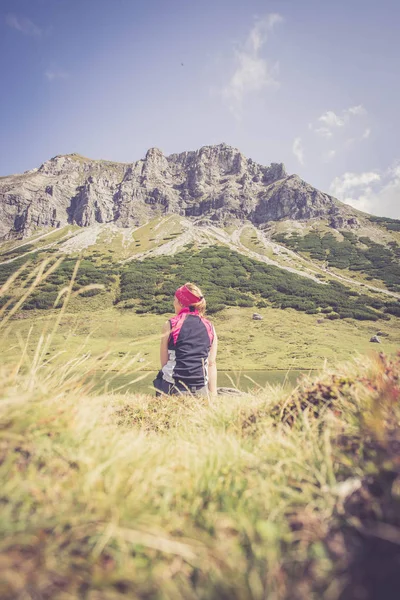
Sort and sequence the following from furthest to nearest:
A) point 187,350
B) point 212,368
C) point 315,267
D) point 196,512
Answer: point 315,267 < point 212,368 < point 187,350 < point 196,512

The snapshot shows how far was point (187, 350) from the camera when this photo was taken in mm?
5180

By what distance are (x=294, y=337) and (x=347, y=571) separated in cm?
3661

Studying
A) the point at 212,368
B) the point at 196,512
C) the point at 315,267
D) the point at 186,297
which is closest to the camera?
the point at 196,512

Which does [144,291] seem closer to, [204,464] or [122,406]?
[122,406]

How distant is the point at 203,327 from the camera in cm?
528

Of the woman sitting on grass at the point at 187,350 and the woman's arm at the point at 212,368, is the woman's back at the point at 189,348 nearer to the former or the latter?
the woman sitting on grass at the point at 187,350

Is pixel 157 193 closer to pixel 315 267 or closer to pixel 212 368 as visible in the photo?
pixel 315 267

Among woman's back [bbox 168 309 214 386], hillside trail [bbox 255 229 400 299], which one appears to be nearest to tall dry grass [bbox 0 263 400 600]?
woman's back [bbox 168 309 214 386]

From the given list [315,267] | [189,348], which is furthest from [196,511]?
[315,267]

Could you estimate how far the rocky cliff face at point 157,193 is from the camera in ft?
452

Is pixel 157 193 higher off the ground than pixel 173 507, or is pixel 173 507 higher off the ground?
pixel 157 193

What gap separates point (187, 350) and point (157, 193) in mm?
162074

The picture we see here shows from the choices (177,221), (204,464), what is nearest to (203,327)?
(204,464)

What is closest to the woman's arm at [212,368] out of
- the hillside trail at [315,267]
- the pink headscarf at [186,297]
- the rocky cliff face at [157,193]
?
the pink headscarf at [186,297]
